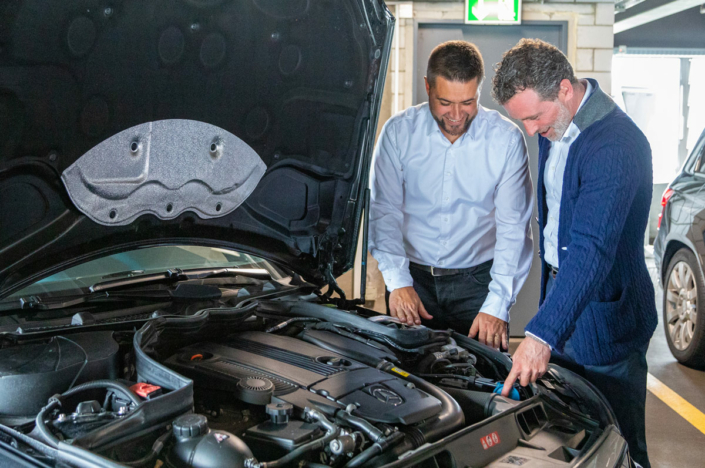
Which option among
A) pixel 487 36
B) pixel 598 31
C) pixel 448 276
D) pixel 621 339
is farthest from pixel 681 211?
pixel 621 339

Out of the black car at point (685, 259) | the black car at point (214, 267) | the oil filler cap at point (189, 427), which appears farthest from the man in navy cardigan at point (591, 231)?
the black car at point (685, 259)

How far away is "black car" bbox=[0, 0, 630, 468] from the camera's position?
1.50m

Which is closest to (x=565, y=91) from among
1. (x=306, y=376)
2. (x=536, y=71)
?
(x=536, y=71)

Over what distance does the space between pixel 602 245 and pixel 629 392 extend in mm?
620

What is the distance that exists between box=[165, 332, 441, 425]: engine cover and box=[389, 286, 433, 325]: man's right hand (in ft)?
2.36

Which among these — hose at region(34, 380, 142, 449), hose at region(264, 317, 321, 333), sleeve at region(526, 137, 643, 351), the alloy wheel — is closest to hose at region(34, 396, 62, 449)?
hose at region(34, 380, 142, 449)

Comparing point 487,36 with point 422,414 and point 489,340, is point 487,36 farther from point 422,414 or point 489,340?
point 422,414

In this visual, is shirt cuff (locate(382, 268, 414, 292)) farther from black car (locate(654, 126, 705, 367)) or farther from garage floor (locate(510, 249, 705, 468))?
black car (locate(654, 126, 705, 367))

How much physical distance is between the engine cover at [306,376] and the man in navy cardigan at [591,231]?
41 cm

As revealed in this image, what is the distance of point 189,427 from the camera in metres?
1.40

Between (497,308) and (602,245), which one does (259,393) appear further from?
(497,308)

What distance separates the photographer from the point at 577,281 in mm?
1948

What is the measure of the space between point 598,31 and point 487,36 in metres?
0.92

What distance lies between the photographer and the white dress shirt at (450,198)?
2.78 metres
